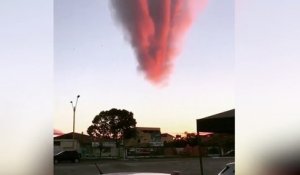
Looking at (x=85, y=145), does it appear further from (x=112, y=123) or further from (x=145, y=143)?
(x=145, y=143)

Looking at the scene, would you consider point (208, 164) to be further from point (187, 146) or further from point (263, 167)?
point (263, 167)

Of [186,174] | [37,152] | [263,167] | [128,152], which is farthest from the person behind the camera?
[128,152]

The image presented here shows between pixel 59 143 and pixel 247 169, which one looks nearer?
pixel 247 169

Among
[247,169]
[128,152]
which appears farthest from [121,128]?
[247,169]

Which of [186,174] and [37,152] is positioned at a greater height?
[37,152]

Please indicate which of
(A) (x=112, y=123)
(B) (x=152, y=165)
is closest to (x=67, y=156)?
(A) (x=112, y=123)

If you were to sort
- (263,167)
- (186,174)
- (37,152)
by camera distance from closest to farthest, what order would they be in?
1. (263,167)
2. (37,152)
3. (186,174)

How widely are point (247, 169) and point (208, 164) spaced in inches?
39.3

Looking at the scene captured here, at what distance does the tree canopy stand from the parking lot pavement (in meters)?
0.28

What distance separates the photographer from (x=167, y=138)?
3869 mm

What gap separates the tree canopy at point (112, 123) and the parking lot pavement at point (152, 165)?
0.91 feet

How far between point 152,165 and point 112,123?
1.77 feet

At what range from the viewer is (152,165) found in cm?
381

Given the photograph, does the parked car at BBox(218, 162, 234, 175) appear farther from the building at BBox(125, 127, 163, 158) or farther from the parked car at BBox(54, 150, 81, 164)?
the parked car at BBox(54, 150, 81, 164)
